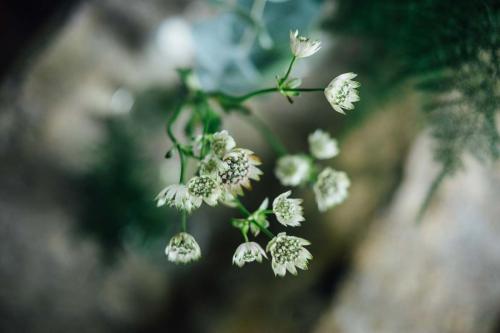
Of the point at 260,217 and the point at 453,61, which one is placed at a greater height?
the point at 453,61

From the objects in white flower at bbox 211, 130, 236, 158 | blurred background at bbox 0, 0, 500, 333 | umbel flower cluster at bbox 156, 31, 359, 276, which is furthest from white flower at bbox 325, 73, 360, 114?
blurred background at bbox 0, 0, 500, 333

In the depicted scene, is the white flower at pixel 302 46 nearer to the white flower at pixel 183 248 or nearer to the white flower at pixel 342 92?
the white flower at pixel 342 92

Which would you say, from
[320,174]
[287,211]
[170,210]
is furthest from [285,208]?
[170,210]

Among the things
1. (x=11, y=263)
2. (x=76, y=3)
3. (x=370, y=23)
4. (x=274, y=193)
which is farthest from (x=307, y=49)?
(x=11, y=263)

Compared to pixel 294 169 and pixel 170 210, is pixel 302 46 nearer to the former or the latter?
pixel 294 169

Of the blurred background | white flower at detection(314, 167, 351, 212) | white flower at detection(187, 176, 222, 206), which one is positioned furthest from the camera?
the blurred background

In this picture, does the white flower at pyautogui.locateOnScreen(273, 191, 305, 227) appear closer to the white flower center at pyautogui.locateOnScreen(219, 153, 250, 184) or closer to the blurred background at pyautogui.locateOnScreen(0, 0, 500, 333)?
the white flower center at pyautogui.locateOnScreen(219, 153, 250, 184)

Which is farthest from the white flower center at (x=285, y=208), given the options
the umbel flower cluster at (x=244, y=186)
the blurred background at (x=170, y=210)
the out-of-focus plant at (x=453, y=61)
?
the blurred background at (x=170, y=210)
